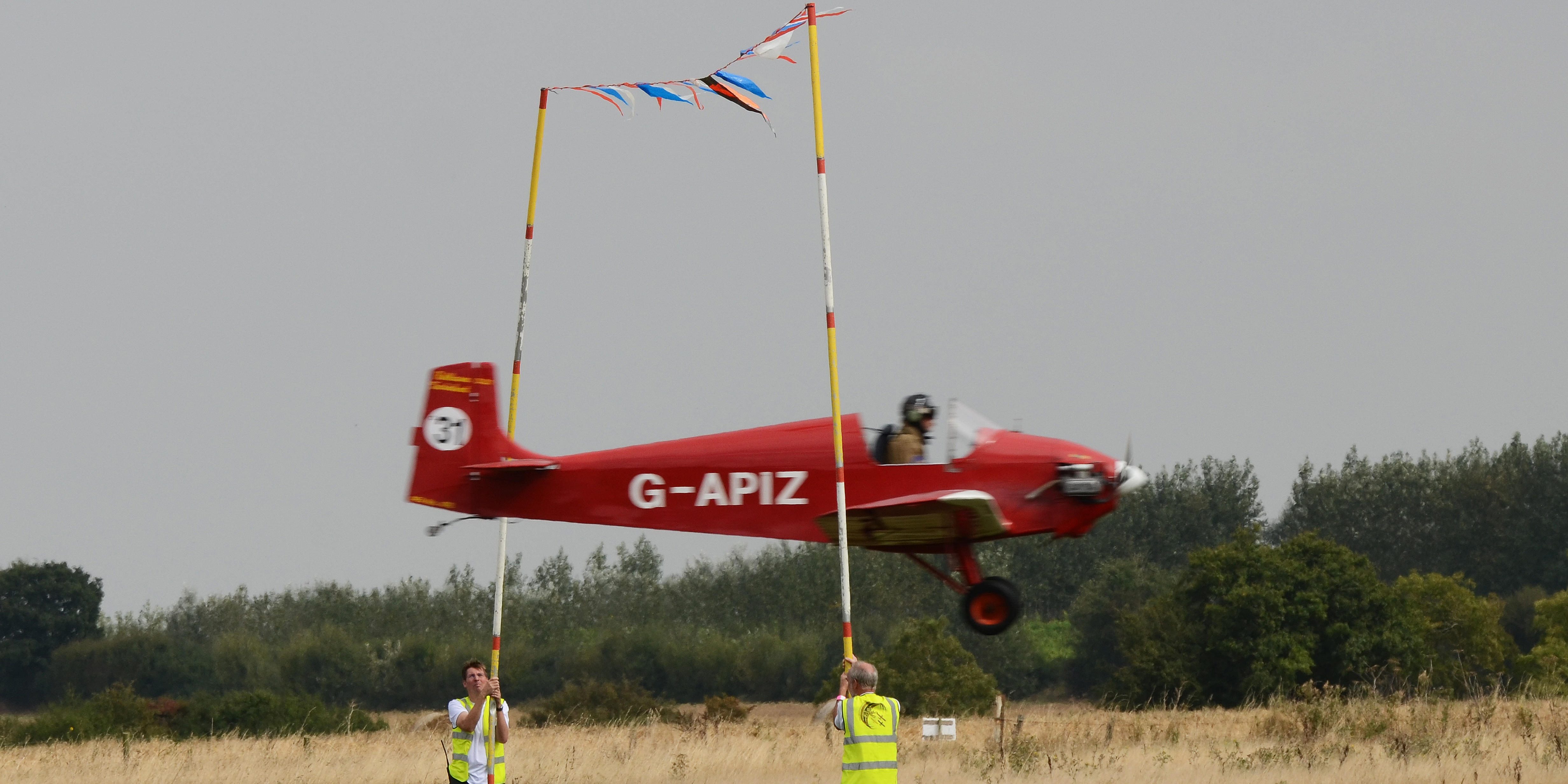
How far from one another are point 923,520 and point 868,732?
15.5ft

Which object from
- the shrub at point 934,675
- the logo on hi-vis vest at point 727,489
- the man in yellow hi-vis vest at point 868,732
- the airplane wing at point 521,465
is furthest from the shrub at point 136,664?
the man in yellow hi-vis vest at point 868,732

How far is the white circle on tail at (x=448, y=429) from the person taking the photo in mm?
15250

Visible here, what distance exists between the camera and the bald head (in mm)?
9164

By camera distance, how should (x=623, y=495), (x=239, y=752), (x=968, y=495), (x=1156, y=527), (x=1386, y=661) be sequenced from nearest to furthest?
(x=968, y=495) < (x=623, y=495) < (x=239, y=752) < (x=1386, y=661) < (x=1156, y=527)

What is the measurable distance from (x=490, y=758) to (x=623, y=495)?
373cm

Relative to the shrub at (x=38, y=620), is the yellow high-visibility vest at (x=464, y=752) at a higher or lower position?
lower

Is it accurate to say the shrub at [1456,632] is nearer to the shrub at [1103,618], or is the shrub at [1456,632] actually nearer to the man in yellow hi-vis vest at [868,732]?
the shrub at [1103,618]

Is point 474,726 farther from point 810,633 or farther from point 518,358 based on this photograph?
point 810,633

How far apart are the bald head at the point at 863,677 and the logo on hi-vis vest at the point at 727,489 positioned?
16.6 feet

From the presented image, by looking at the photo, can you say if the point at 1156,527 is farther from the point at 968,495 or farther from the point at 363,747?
the point at 968,495

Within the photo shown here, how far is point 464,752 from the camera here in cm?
1122

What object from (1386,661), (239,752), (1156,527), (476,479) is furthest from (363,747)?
(1156,527)

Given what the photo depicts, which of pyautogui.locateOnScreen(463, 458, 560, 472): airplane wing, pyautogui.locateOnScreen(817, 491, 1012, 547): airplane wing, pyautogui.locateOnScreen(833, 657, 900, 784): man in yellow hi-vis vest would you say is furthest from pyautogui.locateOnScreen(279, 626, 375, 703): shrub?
pyautogui.locateOnScreen(833, 657, 900, 784): man in yellow hi-vis vest

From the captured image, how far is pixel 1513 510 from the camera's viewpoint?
6212 centimetres
